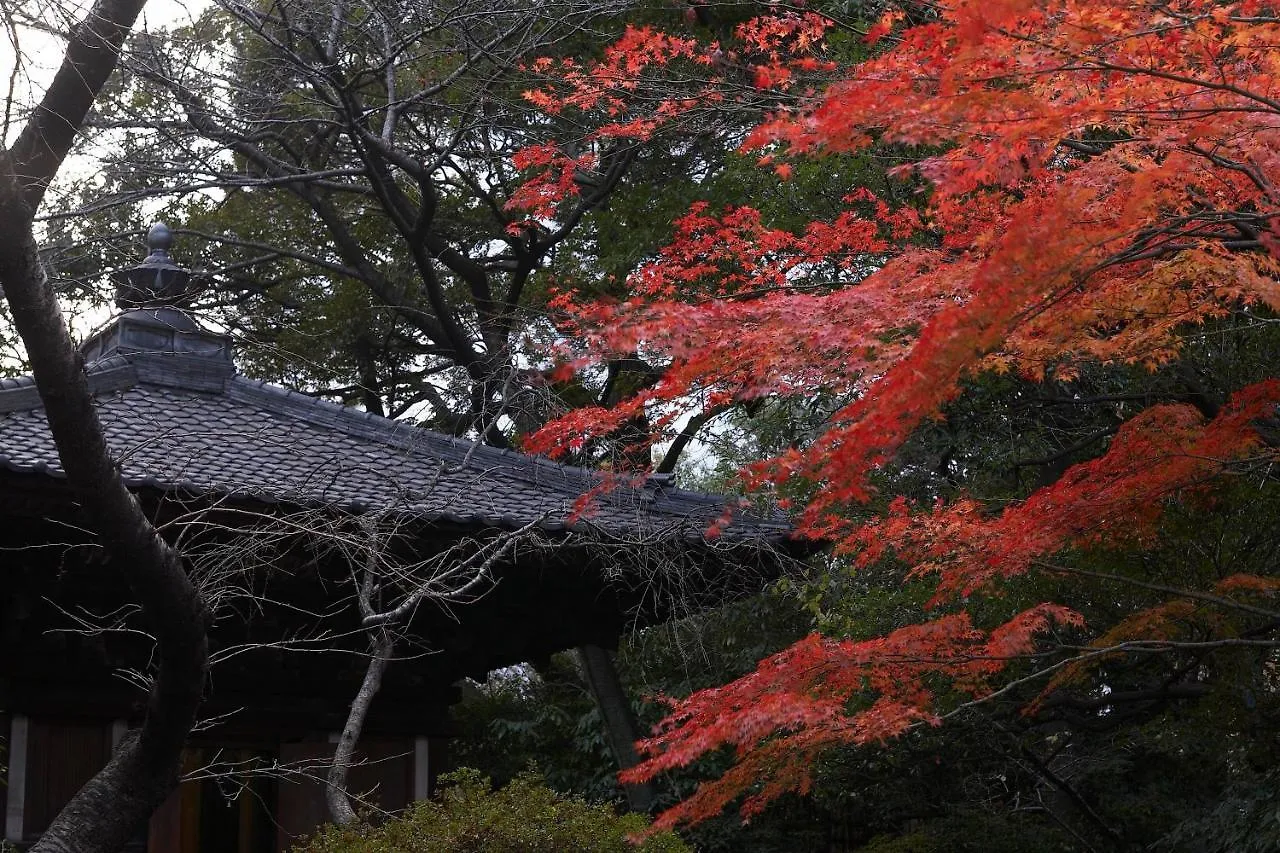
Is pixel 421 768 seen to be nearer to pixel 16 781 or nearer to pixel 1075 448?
pixel 16 781

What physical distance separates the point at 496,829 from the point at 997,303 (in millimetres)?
3342

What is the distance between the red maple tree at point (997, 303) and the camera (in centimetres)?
434

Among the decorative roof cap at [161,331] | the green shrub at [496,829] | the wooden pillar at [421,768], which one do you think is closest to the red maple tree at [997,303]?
the green shrub at [496,829]

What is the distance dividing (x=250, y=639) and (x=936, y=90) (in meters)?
4.49

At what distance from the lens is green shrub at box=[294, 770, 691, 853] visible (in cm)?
582

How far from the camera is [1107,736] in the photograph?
10.6 metres

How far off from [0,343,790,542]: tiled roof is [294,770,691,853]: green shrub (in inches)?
53.8

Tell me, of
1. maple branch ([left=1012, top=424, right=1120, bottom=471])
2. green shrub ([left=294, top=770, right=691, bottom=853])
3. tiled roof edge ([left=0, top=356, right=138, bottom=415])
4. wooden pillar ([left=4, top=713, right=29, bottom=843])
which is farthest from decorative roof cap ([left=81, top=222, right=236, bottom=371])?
maple branch ([left=1012, top=424, right=1120, bottom=471])

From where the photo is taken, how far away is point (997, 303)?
388 cm

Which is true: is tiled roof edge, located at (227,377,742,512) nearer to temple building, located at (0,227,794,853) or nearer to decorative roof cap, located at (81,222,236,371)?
temple building, located at (0,227,794,853)

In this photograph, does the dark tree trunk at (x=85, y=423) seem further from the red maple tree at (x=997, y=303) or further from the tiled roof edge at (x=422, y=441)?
the tiled roof edge at (x=422, y=441)

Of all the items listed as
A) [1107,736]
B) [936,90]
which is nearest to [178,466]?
[936,90]

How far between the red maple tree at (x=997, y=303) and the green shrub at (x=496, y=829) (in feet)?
1.29

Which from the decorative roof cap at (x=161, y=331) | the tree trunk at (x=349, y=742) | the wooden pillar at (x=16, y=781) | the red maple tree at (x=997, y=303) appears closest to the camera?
the red maple tree at (x=997, y=303)
